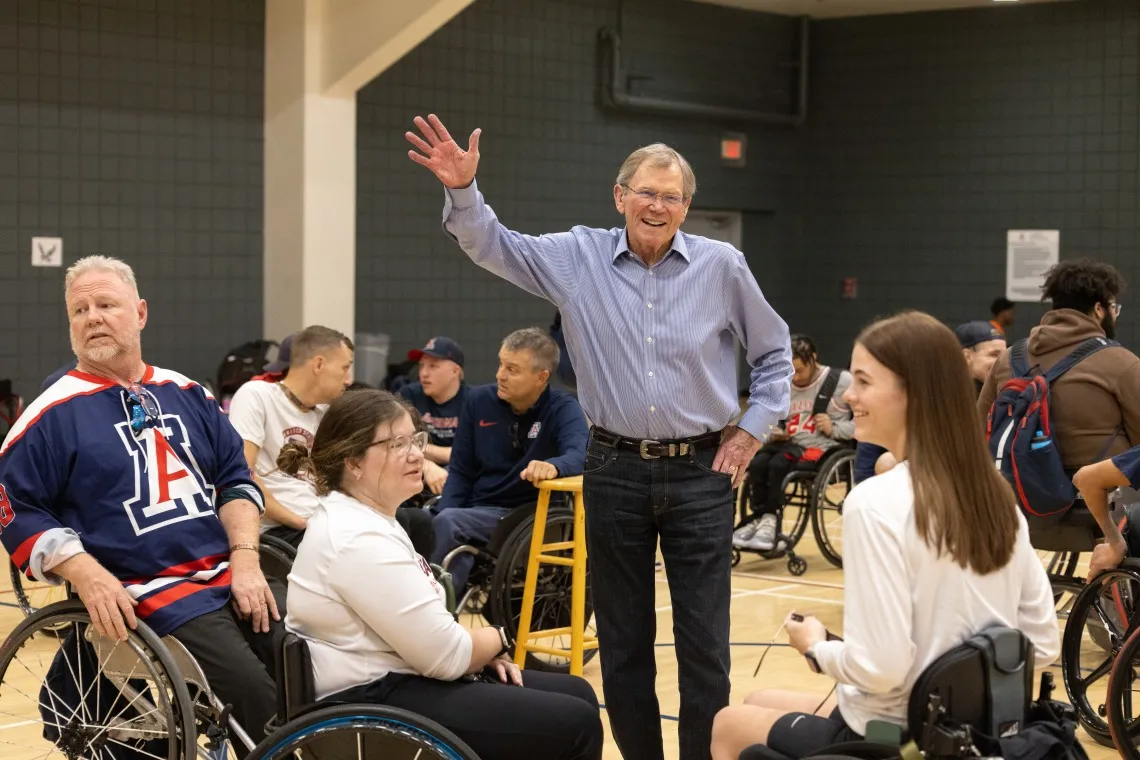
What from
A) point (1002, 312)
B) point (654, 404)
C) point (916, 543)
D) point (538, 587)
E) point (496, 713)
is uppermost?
point (1002, 312)

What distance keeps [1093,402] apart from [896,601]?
7.28ft

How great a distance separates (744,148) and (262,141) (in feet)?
12.9

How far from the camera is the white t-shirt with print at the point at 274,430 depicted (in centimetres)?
448

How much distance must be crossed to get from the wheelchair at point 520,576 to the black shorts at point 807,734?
7.01ft

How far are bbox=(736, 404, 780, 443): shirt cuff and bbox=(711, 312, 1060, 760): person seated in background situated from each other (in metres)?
0.84

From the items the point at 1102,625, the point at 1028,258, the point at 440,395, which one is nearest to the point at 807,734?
the point at 1102,625

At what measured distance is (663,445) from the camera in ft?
9.53

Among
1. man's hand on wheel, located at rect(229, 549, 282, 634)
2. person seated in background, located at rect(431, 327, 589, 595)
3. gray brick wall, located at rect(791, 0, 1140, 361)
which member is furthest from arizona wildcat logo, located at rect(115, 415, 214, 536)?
gray brick wall, located at rect(791, 0, 1140, 361)

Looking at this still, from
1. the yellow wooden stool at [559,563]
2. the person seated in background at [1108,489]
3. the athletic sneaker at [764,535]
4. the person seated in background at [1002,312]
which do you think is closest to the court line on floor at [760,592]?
the athletic sneaker at [764,535]

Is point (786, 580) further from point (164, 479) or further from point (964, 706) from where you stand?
point (964, 706)

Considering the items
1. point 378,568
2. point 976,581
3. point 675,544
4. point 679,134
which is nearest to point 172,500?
point 378,568

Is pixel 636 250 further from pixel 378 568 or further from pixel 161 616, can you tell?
pixel 161 616

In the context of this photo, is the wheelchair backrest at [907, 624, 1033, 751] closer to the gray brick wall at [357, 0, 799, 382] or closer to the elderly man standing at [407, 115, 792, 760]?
the elderly man standing at [407, 115, 792, 760]

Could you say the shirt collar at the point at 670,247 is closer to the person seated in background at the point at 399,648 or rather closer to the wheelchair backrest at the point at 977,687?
the person seated in background at the point at 399,648
